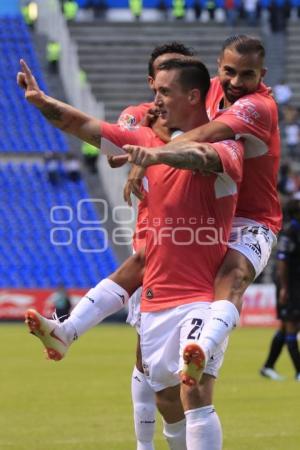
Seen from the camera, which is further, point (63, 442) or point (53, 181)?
point (53, 181)

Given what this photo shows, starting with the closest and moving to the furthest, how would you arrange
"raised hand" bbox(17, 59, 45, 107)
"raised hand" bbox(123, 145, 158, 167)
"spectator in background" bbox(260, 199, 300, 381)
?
"raised hand" bbox(123, 145, 158, 167), "raised hand" bbox(17, 59, 45, 107), "spectator in background" bbox(260, 199, 300, 381)

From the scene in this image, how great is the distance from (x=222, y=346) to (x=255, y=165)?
1.18 meters

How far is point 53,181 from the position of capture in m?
31.2

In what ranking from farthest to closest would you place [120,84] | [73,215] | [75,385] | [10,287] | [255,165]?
[120,84] < [73,215] < [10,287] < [75,385] < [255,165]

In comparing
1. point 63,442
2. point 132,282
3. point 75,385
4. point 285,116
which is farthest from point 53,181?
point 132,282

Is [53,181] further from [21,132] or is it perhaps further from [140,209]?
[140,209]

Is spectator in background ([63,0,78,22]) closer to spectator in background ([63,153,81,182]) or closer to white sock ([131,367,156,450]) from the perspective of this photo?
spectator in background ([63,153,81,182])

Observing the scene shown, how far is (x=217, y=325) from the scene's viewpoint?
259 inches

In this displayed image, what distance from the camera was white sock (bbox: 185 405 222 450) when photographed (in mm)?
6492

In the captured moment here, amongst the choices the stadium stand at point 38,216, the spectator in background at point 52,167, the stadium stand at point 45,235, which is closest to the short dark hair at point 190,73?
the stadium stand at point 38,216

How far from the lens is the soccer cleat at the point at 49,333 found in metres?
6.88

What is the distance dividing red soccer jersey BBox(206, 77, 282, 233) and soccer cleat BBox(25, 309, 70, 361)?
1.32 meters

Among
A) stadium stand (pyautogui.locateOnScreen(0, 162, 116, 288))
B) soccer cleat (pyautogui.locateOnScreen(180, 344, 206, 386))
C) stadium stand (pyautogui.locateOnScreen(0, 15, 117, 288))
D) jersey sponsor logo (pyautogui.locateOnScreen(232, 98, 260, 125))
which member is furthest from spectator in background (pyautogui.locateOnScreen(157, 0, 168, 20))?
soccer cleat (pyautogui.locateOnScreen(180, 344, 206, 386))

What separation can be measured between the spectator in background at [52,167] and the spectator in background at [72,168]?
0.76ft
